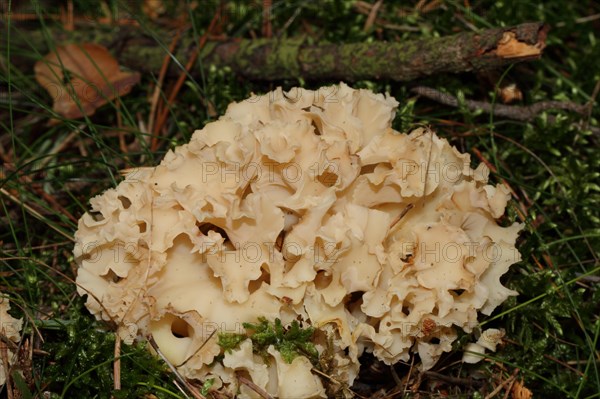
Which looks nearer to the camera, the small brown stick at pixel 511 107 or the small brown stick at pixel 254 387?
the small brown stick at pixel 254 387

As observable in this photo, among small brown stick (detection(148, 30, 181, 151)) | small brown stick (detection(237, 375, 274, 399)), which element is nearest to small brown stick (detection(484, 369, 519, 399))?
small brown stick (detection(237, 375, 274, 399))

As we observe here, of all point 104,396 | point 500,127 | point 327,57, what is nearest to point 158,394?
point 104,396

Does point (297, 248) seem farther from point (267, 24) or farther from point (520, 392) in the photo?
point (267, 24)

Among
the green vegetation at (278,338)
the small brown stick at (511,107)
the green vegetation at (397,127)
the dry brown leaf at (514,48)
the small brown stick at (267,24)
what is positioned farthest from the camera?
the small brown stick at (267,24)

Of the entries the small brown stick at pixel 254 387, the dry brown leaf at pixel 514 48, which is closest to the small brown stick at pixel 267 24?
the dry brown leaf at pixel 514 48

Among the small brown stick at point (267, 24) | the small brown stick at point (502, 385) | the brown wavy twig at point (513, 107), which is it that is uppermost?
the small brown stick at point (267, 24)

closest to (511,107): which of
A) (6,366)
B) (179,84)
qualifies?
(179,84)

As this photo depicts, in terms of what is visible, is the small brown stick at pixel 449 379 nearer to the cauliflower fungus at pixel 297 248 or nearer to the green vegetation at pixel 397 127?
A: the green vegetation at pixel 397 127
